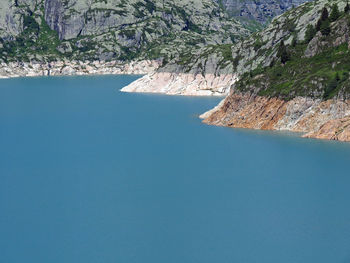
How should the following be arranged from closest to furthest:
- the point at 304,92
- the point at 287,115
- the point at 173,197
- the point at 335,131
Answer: the point at 173,197 → the point at 335,131 → the point at 304,92 → the point at 287,115

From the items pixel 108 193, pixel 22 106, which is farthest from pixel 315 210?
pixel 22 106

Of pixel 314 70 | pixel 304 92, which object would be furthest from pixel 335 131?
pixel 314 70

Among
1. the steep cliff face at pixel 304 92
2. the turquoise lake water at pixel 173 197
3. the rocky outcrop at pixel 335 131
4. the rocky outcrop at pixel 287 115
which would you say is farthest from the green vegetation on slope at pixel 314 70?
the turquoise lake water at pixel 173 197

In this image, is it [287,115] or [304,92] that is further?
[287,115]

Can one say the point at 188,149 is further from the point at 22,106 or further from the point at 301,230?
the point at 22,106

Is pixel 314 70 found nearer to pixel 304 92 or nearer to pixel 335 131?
pixel 304 92

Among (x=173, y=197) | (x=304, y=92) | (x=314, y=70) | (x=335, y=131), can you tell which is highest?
(x=314, y=70)
